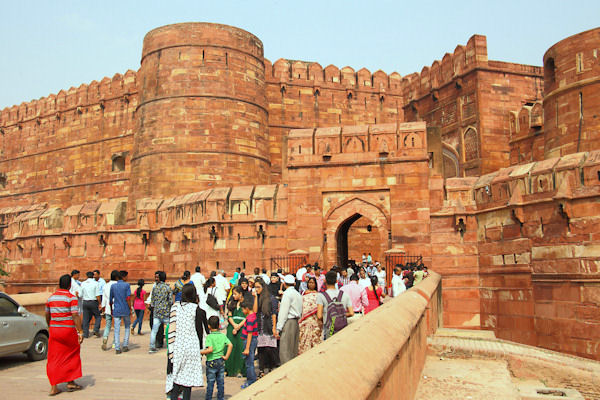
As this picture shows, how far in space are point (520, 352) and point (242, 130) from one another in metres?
16.0

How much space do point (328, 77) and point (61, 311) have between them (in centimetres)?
2198

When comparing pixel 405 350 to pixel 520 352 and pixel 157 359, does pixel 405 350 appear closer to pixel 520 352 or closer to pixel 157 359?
pixel 520 352

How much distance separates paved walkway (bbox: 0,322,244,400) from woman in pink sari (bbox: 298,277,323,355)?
0.79 meters

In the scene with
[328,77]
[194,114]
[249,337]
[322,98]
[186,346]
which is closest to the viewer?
[186,346]

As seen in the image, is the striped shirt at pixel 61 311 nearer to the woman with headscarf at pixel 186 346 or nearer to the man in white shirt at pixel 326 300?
the woman with headscarf at pixel 186 346

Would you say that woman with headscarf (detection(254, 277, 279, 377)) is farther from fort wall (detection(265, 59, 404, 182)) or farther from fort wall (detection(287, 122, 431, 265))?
fort wall (detection(265, 59, 404, 182))

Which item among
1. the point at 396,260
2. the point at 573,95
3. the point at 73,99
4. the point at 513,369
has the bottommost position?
the point at 513,369

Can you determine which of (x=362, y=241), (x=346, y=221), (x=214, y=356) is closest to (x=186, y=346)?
(x=214, y=356)

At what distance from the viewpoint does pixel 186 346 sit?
426cm

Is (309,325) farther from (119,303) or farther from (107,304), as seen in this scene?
(107,304)

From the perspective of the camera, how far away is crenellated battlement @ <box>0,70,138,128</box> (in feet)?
84.8

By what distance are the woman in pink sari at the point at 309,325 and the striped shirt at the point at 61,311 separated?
2.16 m

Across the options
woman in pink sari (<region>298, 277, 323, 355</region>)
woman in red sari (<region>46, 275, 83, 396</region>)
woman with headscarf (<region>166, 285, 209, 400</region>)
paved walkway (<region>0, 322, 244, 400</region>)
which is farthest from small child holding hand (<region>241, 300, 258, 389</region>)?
woman in red sari (<region>46, 275, 83, 396</region>)

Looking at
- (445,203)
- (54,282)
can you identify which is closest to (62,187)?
(54,282)
